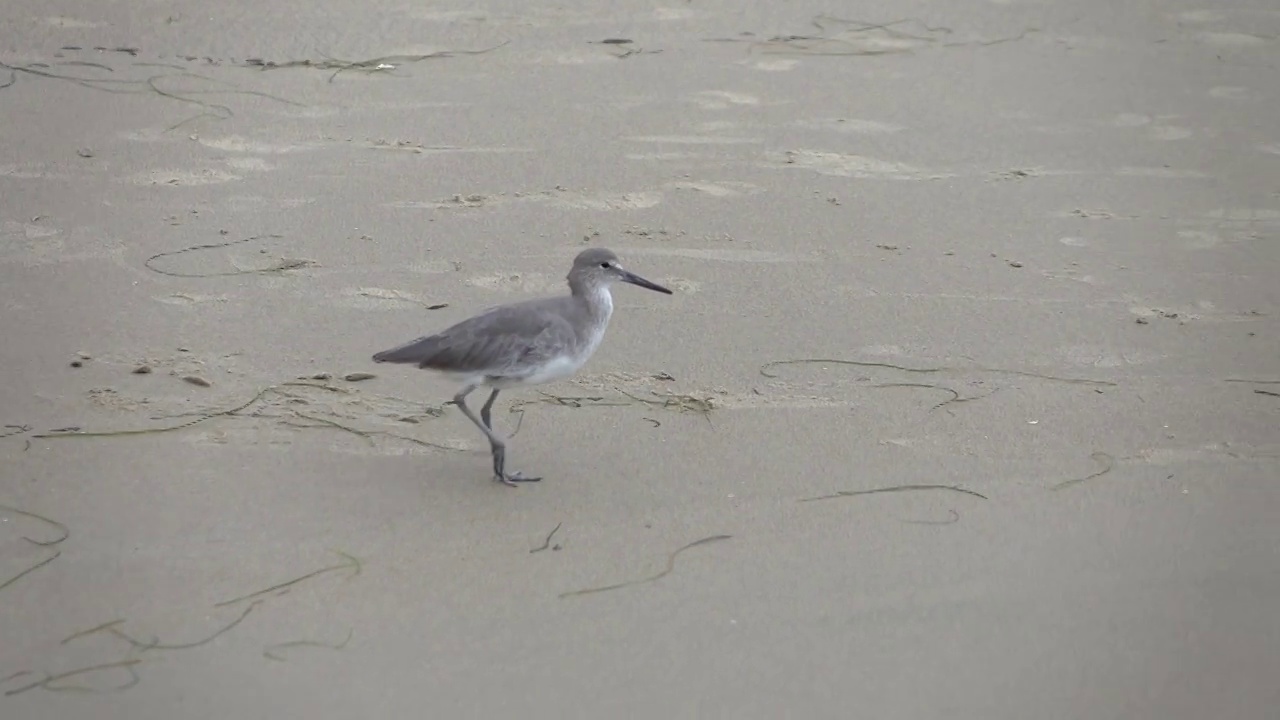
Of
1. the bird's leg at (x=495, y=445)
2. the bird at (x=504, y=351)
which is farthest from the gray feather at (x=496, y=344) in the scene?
the bird's leg at (x=495, y=445)

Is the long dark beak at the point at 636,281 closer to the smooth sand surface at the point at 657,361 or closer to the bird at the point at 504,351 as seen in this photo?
the bird at the point at 504,351

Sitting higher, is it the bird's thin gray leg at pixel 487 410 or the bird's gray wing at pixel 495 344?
the bird's gray wing at pixel 495 344

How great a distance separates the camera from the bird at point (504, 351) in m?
5.42

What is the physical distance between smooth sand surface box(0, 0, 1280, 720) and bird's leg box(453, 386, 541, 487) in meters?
0.06

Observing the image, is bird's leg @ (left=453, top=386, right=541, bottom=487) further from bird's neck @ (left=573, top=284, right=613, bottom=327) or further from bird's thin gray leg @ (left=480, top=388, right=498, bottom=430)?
bird's neck @ (left=573, top=284, right=613, bottom=327)

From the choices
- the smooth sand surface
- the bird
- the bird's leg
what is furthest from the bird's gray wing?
the smooth sand surface

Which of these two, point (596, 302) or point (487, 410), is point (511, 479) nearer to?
point (487, 410)

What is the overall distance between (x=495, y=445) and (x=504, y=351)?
0.32 m

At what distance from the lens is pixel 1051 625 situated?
4.74 m

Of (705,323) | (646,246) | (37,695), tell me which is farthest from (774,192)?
(37,695)

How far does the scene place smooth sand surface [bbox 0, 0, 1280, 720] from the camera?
453 centimetres

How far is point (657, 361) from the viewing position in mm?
6223

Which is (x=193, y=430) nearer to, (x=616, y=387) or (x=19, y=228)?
(x=616, y=387)

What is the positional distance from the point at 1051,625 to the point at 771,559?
85cm
